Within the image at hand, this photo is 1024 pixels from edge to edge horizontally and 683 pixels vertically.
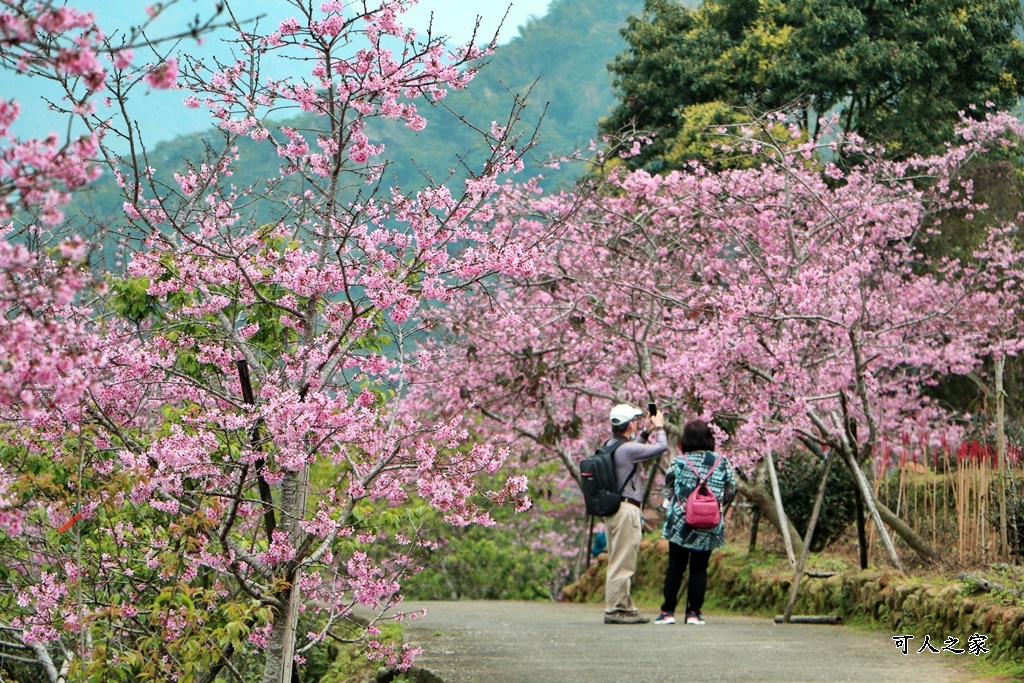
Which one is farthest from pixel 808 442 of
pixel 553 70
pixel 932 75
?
pixel 553 70

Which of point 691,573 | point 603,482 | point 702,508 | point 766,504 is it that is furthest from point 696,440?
point 766,504

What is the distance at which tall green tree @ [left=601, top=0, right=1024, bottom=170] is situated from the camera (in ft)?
73.7

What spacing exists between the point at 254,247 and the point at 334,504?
1.54m

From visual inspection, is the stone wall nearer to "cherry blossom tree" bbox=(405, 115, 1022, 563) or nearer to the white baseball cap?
"cherry blossom tree" bbox=(405, 115, 1022, 563)

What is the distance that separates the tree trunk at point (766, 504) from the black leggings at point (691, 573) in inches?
111

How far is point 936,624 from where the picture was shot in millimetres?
8523

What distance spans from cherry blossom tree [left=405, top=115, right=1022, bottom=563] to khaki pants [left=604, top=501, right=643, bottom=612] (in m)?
1.81

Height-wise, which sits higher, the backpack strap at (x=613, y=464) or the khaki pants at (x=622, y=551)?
the backpack strap at (x=613, y=464)

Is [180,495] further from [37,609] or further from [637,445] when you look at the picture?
[637,445]

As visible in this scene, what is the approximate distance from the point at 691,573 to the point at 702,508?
75cm

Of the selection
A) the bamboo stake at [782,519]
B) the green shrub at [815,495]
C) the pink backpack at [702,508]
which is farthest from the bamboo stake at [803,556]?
the green shrub at [815,495]

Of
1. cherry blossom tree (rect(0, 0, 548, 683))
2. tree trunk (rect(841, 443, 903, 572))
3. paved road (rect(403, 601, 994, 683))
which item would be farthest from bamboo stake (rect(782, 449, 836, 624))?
cherry blossom tree (rect(0, 0, 548, 683))

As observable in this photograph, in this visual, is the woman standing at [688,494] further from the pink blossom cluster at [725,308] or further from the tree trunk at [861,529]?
the pink blossom cluster at [725,308]

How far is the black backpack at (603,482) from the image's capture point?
33.3 ft
